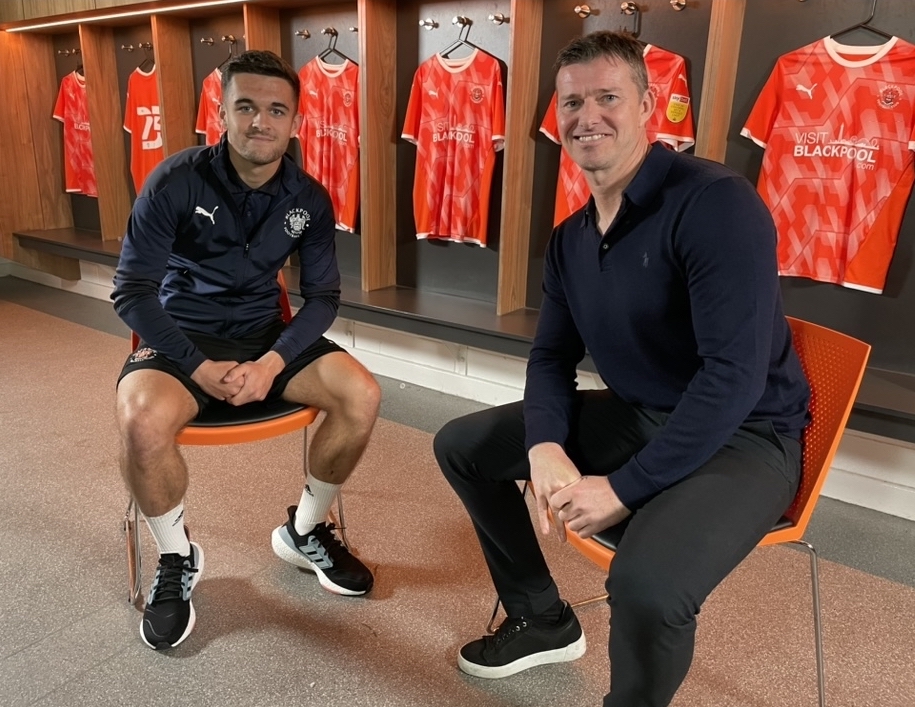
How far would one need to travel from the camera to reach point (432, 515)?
7.09ft

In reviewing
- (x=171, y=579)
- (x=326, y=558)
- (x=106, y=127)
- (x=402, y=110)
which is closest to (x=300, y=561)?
(x=326, y=558)

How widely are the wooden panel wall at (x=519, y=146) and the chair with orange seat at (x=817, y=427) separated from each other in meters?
1.56

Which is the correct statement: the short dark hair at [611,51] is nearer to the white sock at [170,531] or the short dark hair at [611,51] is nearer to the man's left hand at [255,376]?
the man's left hand at [255,376]

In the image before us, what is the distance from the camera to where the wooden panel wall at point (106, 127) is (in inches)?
169

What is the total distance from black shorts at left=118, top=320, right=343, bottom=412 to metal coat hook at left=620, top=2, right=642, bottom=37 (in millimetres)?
1704

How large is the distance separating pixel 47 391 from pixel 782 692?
3.02m

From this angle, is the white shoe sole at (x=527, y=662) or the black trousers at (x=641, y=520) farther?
the white shoe sole at (x=527, y=662)

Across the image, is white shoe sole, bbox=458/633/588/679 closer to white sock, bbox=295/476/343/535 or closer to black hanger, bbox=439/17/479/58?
white sock, bbox=295/476/343/535

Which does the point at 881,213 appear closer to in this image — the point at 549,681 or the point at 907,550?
the point at 907,550

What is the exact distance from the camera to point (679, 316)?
4.04 feet

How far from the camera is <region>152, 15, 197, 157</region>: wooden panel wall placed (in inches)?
150

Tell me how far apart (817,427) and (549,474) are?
50 cm

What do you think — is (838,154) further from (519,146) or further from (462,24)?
(462,24)

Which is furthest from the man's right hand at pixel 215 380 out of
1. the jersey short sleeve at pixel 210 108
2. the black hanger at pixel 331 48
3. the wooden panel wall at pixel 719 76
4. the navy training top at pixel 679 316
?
the jersey short sleeve at pixel 210 108
